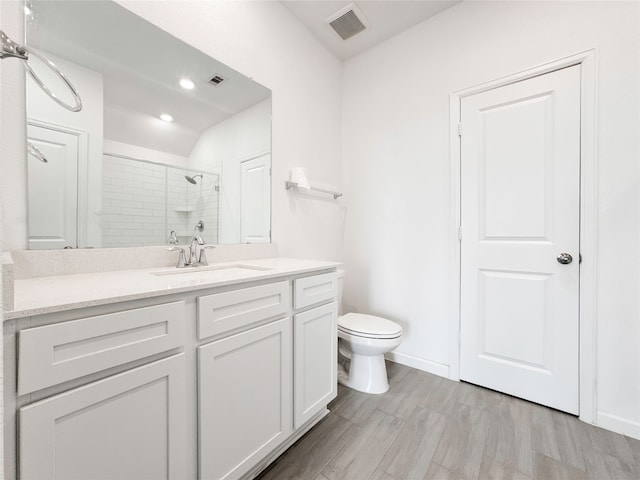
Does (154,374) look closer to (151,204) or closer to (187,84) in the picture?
(151,204)

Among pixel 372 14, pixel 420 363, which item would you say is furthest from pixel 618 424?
pixel 372 14

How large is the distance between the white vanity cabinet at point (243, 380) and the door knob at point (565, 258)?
1585 millimetres

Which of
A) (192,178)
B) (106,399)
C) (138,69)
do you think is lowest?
(106,399)

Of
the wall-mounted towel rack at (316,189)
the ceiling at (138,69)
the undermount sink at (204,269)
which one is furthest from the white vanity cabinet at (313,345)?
the ceiling at (138,69)

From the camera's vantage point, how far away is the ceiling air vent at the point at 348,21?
6.80ft

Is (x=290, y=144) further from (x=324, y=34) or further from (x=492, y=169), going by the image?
(x=492, y=169)

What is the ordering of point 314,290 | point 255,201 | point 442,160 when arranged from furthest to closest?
point 442,160 → point 255,201 → point 314,290

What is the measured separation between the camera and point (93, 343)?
31.0 inches

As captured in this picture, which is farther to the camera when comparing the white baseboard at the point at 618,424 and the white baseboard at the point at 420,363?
the white baseboard at the point at 420,363

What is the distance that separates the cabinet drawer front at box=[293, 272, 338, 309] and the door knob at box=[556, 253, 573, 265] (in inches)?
51.8

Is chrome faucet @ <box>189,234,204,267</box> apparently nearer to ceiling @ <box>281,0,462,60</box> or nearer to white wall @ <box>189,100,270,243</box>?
white wall @ <box>189,100,270,243</box>

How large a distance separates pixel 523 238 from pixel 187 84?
2.19m

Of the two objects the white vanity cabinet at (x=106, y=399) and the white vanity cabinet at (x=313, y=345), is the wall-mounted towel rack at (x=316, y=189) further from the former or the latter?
the white vanity cabinet at (x=106, y=399)

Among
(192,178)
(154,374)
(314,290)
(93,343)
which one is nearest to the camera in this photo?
(93,343)
